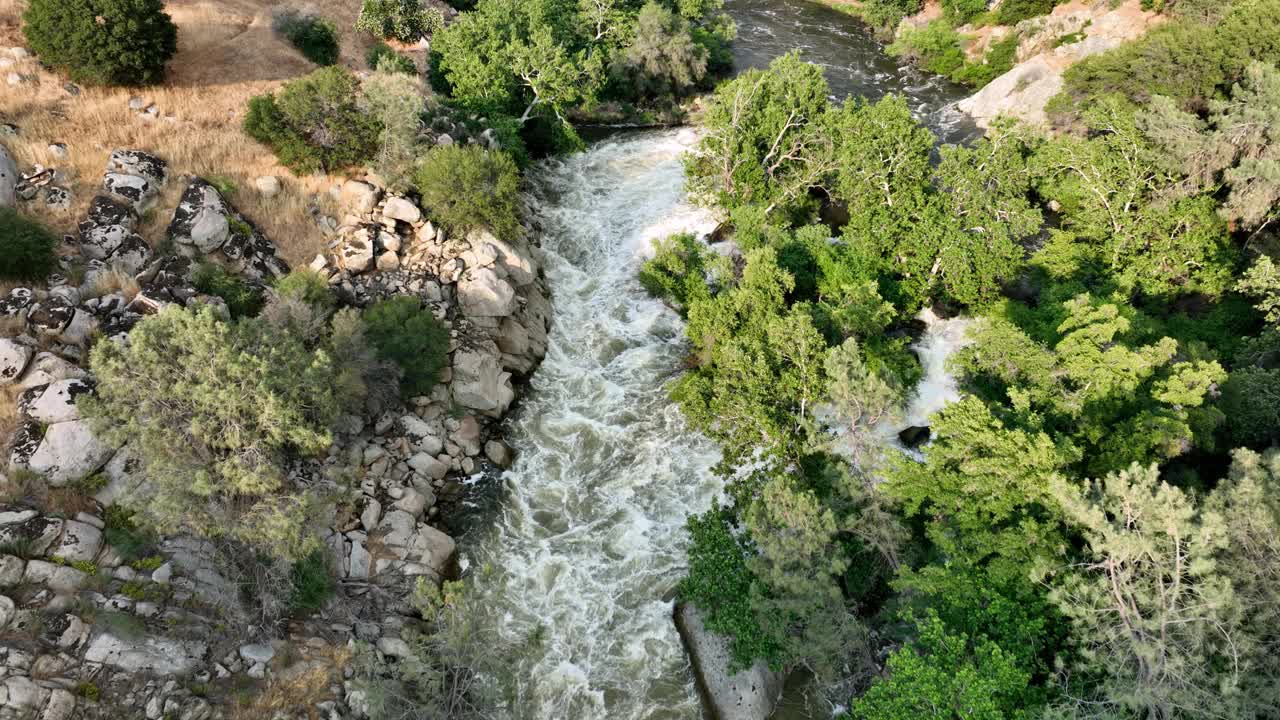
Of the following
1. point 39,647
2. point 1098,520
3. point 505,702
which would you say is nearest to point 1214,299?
point 1098,520

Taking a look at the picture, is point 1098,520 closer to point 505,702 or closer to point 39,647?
point 505,702

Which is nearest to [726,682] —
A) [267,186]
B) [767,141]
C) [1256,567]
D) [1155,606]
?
[1155,606]

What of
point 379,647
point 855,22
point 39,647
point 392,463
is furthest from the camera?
point 855,22

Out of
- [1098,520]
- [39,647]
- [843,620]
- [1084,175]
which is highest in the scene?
[1084,175]

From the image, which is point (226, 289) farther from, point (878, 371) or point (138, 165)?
point (878, 371)

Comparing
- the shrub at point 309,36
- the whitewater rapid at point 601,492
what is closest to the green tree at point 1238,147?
the whitewater rapid at point 601,492

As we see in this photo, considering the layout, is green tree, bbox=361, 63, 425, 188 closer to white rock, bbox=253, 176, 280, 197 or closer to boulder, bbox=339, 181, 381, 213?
boulder, bbox=339, 181, 381, 213
